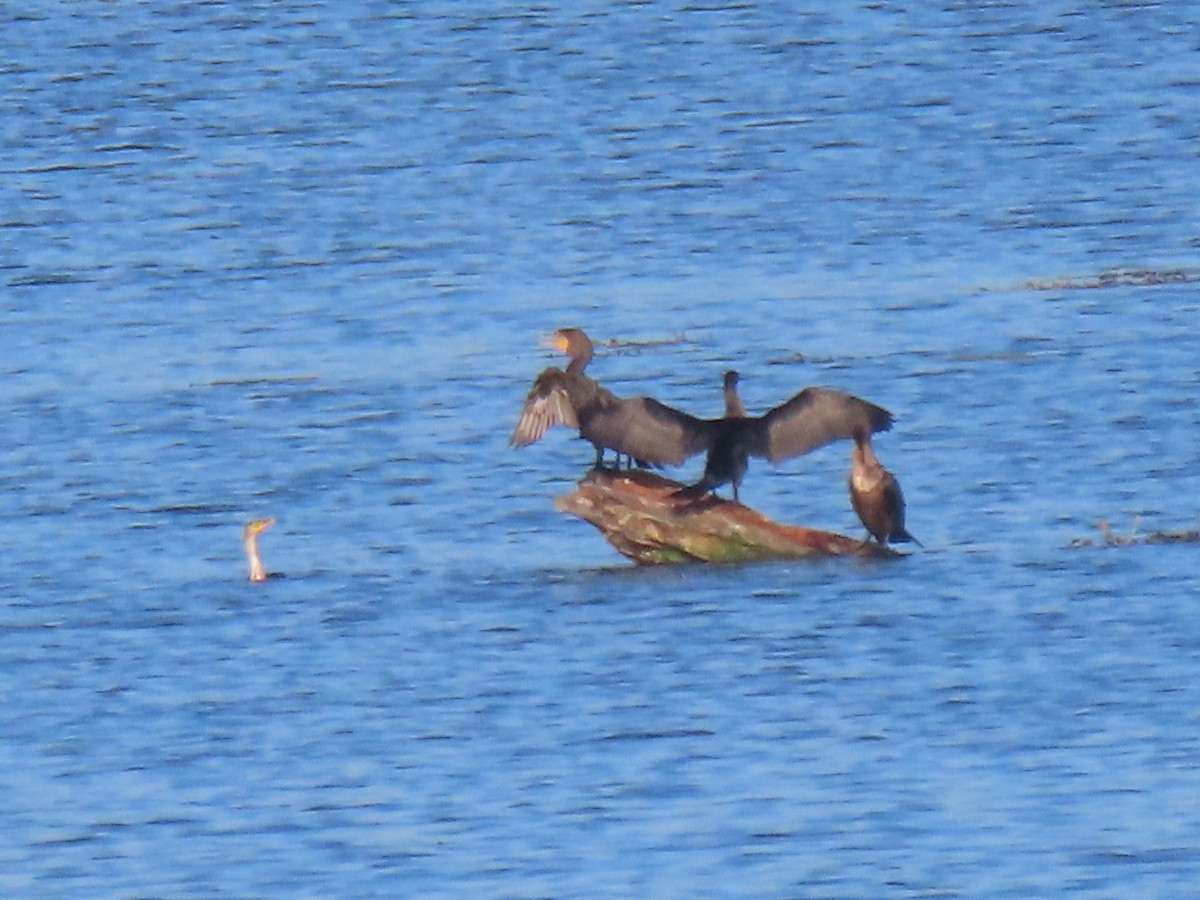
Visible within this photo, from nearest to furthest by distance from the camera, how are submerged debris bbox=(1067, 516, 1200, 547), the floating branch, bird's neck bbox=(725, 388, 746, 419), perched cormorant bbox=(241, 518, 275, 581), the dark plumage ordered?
the floating branch
the dark plumage
bird's neck bbox=(725, 388, 746, 419)
submerged debris bbox=(1067, 516, 1200, 547)
perched cormorant bbox=(241, 518, 275, 581)

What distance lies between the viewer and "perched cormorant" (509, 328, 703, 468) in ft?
49.1

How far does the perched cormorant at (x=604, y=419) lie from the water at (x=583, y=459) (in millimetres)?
588

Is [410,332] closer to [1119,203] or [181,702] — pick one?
[1119,203]

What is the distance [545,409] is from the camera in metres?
15.2

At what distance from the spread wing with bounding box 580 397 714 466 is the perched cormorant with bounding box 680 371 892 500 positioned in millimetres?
Result: 68

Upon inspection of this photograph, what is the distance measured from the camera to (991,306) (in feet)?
73.5

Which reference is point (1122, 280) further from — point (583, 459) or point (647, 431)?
point (647, 431)

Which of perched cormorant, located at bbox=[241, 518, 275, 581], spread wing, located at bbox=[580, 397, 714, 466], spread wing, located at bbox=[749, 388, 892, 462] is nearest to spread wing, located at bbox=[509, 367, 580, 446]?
spread wing, located at bbox=[580, 397, 714, 466]

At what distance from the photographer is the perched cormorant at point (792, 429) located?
48.9 feet

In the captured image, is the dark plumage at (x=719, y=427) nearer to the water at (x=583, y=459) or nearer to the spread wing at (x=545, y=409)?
the spread wing at (x=545, y=409)

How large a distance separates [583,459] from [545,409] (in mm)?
3877

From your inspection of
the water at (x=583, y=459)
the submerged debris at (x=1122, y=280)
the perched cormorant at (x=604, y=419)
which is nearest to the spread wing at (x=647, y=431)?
the perched cormorant at (x=604, y=419)

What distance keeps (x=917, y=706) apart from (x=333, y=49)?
2502 centimetres

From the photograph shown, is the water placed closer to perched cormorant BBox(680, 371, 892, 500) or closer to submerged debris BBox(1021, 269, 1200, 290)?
submerged debris BBox(1021, 269, 1200, 290)
